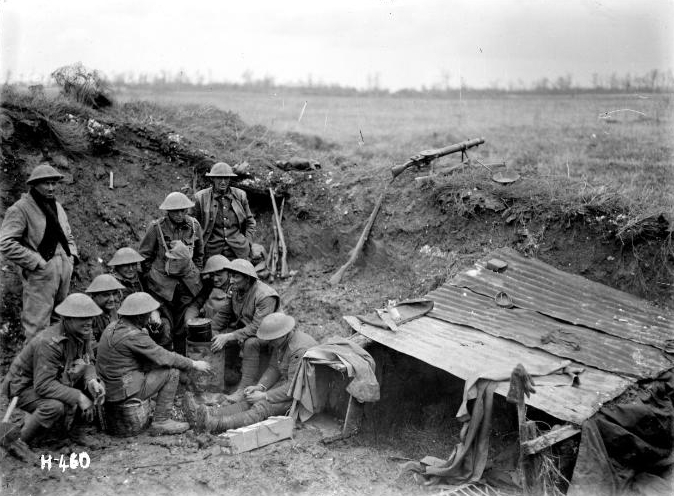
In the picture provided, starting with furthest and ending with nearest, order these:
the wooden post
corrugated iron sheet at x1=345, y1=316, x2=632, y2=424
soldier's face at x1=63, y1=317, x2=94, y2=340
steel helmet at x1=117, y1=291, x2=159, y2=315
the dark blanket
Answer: steel helmet at x1=117, y1=291, x2=159, y2=315 < soldier's face at x1=63, y1=317, x2=94, y2=340 < corrugated iron sheet at x1=345, y1=316, x2=632, y2=424 < the dark blanket < the wooden post

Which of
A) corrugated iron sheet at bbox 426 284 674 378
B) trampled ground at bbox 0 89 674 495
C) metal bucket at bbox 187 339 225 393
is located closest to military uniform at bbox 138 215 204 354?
metal bucket at bbox 187 339 225 393

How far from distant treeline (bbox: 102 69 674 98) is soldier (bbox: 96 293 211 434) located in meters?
14.1

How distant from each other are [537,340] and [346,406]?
83.7 inches

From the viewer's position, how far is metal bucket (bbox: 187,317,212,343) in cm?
749

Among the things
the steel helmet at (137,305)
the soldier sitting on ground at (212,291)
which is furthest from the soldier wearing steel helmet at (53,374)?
the soldier sitting on ground at (212,291)

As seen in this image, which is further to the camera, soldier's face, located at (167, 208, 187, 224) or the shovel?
soldier's face, located at (167, 208, 187, 224)

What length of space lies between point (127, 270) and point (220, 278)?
117 centimetres

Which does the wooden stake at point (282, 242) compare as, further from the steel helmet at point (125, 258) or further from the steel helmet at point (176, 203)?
the steel helmet at point (125, 258)

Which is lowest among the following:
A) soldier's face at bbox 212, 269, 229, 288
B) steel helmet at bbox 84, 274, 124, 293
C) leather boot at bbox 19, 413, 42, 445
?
leather boot at bbox 19, 413, 42, 445

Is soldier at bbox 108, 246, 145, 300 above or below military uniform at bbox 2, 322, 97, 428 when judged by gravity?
above

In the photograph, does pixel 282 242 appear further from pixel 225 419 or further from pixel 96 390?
pixel 96 390

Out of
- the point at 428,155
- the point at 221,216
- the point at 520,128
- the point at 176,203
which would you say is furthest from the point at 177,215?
the point at 520,128

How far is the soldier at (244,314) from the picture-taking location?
716 cm

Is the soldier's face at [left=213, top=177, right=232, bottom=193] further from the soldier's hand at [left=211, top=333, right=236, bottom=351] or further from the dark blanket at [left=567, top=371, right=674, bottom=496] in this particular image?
the dark blanket at [left=567, top=371, right=674, bottom=496]
